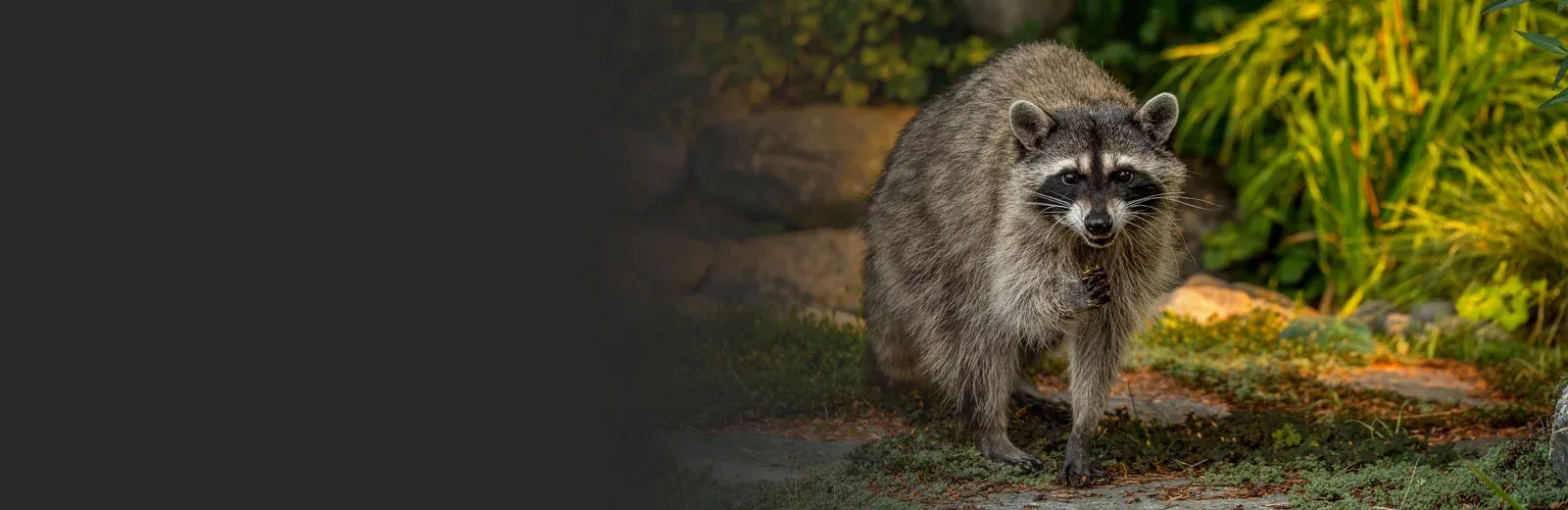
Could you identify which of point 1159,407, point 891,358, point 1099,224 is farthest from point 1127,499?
point 1159,407

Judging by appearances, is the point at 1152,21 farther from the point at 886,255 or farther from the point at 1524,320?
the point at 886,255

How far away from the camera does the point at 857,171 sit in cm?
821

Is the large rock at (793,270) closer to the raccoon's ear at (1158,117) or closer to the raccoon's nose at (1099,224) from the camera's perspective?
the raccoon's ear at (1158,117)

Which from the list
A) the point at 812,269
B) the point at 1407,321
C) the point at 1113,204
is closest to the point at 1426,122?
the point at 1407,321

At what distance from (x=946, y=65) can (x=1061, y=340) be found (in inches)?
162

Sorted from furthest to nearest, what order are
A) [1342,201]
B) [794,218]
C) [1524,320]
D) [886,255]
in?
[794,218] < [1342,201] < [1524,320] < [886,255]

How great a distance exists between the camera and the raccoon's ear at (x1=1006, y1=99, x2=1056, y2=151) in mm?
4297

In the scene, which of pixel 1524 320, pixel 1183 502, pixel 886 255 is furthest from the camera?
pixel 1524 320

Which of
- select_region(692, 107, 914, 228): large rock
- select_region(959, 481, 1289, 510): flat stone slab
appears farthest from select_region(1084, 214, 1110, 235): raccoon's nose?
select_region(692, 107, 914, 228): large rock

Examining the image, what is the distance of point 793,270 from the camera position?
8.11m

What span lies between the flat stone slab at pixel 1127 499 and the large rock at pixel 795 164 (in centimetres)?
394

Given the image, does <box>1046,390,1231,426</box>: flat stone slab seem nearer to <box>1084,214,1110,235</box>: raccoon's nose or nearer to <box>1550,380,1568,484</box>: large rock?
<box>1084,214,1110,235</box>: raccoon's nose

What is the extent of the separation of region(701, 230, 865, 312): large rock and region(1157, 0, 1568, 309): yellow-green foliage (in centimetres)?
210

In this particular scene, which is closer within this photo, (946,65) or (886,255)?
(886,255)
